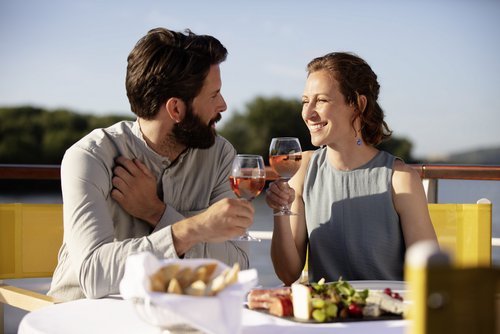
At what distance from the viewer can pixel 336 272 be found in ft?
7.57

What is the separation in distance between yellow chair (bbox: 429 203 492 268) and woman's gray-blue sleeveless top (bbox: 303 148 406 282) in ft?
1.28

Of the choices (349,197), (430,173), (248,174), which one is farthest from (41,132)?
(248,174)

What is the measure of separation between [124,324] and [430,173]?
6.64 ft

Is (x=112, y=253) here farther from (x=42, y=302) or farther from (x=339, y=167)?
(x=339, y=167)

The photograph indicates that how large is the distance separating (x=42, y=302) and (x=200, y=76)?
2.65 feet

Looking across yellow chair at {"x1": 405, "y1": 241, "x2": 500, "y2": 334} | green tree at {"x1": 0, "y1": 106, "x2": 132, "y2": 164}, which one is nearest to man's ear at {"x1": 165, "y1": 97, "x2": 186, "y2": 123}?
yellow chair at {"x1": 405, "y1": 241, "x2": 500, "y2": 334}

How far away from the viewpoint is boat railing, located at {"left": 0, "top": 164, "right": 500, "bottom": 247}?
316cm

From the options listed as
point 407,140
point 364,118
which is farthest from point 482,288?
point 407,140

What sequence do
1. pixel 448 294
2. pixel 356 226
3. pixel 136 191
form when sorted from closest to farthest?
pixel 448 294 < pixel 136 191 < pixel 356 226

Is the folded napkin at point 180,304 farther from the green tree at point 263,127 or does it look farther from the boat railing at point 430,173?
the green tree at point 263,127

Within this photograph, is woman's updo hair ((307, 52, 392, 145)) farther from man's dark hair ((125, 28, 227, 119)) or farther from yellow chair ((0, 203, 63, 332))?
yellow chair ((0, 203, 63, 332))

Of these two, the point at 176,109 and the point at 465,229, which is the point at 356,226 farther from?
the point at 176,109

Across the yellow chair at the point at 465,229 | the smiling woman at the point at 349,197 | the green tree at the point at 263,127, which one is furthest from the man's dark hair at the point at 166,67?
the green tree at the point at 263,127

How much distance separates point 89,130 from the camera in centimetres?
3117
